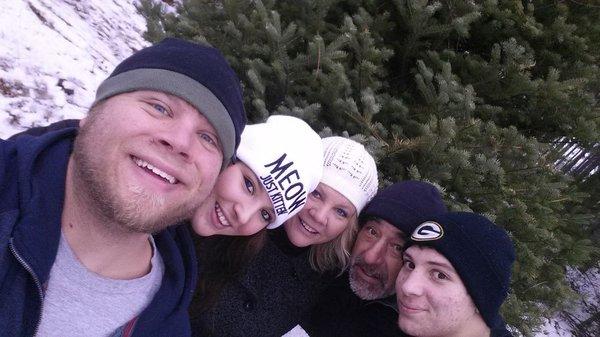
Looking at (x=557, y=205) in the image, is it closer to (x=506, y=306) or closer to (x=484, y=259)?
(x=506, y=306)

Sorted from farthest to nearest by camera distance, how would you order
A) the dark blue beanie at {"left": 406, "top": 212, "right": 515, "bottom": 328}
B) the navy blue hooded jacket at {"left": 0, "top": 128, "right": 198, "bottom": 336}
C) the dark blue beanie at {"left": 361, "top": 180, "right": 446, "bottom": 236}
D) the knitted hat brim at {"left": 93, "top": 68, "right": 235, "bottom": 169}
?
the dark blue beanie at {"left": 361, "top": 180, "right": 446, "bottom": 236}, the dark blue beanie at {"left": 406, "top": 212, "right": 515, "bottom": 328}, the knitted hat brim at {"left": 93, "top": 68, "right": 235, "bottom": 169}, the navy blue hooded jacket at {"left": 0, "top": 128, "right": 198, "bottom": 336}

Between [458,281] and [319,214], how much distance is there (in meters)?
0.89

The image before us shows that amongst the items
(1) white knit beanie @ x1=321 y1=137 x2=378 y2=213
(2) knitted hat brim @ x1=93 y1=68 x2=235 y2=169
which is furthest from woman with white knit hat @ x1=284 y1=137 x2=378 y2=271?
(2) knitted hat brim @ x1=93 y1=68 x2=235 y2=169

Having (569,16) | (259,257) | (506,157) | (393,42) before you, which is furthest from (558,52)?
(259,257)

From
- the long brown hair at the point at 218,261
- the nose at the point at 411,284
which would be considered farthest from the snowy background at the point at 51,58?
the nose at the point at 411,284

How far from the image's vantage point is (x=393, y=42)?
3.86 metres

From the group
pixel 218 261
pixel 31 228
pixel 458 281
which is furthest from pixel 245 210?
pixel 458 281

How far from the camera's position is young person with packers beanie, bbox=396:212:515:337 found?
2121 millimetres

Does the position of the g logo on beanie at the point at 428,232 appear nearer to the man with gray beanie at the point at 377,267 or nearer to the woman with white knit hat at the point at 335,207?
the man with gray beanie at the point at 377,267

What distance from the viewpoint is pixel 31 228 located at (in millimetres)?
1439

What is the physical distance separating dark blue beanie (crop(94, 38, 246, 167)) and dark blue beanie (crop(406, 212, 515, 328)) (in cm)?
126

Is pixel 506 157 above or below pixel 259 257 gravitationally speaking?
above

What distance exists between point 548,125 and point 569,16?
1.03 meters

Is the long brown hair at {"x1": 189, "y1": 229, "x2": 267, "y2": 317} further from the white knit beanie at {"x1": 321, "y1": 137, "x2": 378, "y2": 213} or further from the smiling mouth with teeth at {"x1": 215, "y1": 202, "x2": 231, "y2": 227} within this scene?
the white knit beanie at {"x1": 321, "y1": 137, "x2": 378, "y2": 213}
